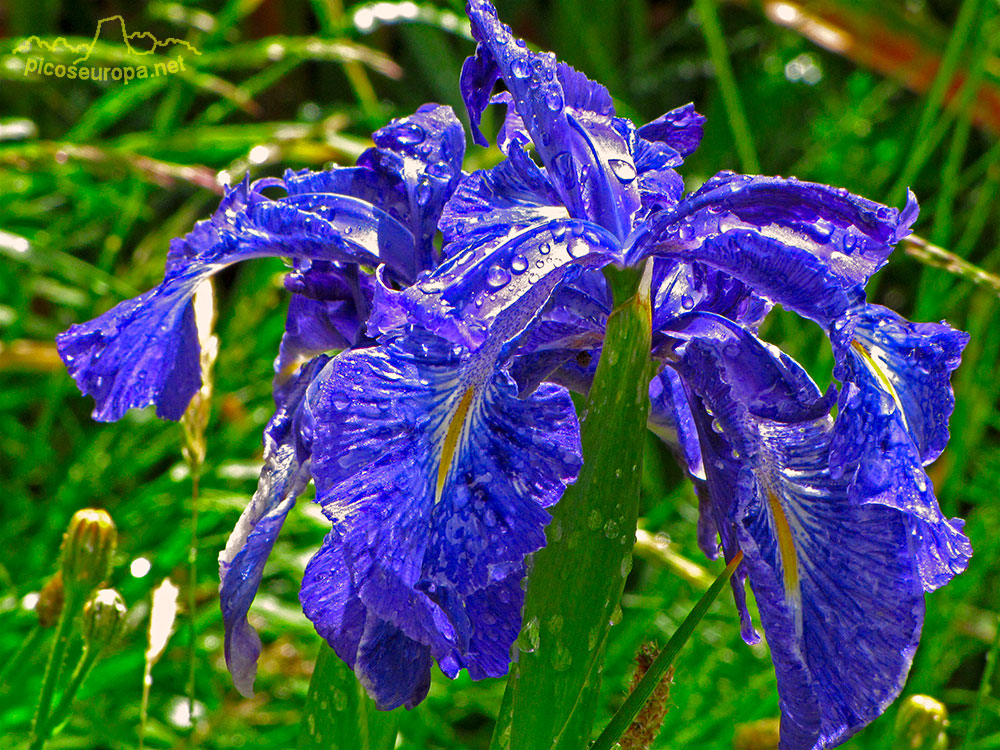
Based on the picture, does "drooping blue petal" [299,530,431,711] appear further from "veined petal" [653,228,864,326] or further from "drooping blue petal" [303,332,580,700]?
"veined petal" [653,228,864,326]

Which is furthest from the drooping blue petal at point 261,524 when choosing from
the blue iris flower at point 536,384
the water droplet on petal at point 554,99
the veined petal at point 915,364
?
the veined petal at point 915,364

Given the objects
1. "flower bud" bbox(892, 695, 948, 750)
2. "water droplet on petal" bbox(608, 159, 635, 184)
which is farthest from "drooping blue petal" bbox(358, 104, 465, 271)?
"flower bud" bbox(892, 695, 948, 750)

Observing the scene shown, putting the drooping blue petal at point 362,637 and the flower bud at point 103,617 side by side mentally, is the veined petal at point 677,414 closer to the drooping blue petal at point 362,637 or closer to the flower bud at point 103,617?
the drooping blue petal at point 362,637

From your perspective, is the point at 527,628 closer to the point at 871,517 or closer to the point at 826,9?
the point at 871,517

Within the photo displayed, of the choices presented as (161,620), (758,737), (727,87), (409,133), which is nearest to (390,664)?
(161,620)

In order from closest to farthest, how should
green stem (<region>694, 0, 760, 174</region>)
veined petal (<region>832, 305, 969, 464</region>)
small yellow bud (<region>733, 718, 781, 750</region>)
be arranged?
veined petal (<region>832, 305, 969, 464</region>)
small yellow bud (<region>733, 718, 781, 750</region>)
green stem (<region>694, 0, 760, 174</region>)

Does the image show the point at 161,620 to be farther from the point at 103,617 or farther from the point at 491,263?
the point at 491,263
